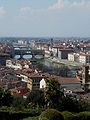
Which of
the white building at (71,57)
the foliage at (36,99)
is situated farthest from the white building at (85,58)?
the foliage at (36,99)

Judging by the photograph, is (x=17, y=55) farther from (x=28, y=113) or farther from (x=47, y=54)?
(x=28, y=113)

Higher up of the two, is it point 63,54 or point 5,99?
point 5,99

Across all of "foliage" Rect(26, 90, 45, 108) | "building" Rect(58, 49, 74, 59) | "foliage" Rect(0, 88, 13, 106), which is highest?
"foliage" Rect(0, 88, 13, 106)

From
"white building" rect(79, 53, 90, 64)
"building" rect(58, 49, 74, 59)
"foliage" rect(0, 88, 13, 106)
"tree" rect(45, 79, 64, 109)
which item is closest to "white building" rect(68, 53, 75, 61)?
"white building" rect(79, 53, 90, 64)

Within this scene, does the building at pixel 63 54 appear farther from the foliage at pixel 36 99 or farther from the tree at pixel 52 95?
the tree at pixel 52 95

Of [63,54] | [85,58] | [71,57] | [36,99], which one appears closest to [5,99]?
[36,99]

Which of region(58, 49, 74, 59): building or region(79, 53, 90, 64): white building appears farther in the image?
region(58, 49, 74, 59): building

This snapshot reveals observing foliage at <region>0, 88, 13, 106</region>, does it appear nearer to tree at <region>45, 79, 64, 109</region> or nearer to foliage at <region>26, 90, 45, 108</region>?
foliage at <region>26, 90, 45, 108</region>

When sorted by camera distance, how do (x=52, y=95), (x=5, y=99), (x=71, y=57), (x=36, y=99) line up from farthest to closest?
(x=71, y=57)
(x=36, y=99)
(x=5, y=99)
(x=52, y=95)

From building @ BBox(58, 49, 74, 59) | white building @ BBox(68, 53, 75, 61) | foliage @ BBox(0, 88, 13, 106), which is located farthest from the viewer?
building @ BBox(58, 49, 74, 59)

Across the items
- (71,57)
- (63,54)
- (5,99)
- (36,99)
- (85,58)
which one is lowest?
(63,54)

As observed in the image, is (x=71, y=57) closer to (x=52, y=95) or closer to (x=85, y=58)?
(x=85, y=58)

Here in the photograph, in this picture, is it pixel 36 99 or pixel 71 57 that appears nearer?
pixel 36 99
